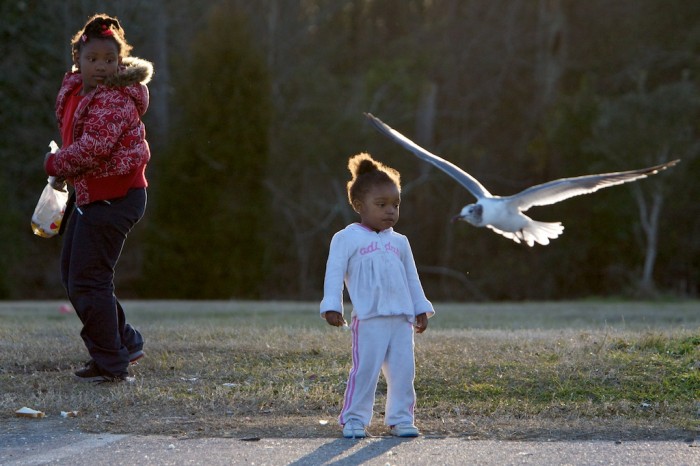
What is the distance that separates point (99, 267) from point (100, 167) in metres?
0.60

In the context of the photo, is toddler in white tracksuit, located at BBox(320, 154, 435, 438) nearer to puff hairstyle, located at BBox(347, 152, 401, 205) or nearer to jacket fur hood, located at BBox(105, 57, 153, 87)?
puff hairstyle, located at BBox(347, 152, 401, 205)

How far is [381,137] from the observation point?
26578 millimetres

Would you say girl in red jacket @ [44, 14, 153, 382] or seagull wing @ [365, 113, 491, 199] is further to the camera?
seagull wing @ [365, 113, 491, 199]

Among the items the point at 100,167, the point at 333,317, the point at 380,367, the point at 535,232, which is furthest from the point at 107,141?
the point at 535,232

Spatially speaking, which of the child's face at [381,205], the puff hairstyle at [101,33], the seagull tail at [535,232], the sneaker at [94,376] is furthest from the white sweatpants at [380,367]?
the seagull tail at [535,232]

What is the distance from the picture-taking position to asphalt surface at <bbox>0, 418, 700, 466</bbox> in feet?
16.0

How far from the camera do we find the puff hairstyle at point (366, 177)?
220 inches

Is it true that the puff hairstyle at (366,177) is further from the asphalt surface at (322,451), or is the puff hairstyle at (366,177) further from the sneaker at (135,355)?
the sneaker at (135,355)

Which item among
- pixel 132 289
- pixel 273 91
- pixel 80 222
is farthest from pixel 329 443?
pixel 273 91

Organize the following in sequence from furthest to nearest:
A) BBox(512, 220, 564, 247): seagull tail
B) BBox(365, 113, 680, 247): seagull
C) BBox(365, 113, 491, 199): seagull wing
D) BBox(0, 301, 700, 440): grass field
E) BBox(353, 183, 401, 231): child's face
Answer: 1. BBox(512, 220, 564, 247): seagull tail
2. BBox(365, 113, 680, 247): seagull
3. BBox(365, 113, 491, 199): seagull wing
4. BBox(0, 301, 700, 440): grass field
5. BBox(353, 183, 401, 231): child's face

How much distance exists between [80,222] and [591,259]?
69.1 feet

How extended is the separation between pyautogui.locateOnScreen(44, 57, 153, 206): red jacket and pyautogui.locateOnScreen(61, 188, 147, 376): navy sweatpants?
3.7 inches

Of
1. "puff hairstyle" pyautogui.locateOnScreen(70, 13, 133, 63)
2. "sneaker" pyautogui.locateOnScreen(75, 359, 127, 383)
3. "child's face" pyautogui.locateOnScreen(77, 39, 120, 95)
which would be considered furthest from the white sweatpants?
"puff hairstyle" pyautogui.locateOnScreen(70, 13, 133, 63)

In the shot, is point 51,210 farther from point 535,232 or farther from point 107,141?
point 535,232
